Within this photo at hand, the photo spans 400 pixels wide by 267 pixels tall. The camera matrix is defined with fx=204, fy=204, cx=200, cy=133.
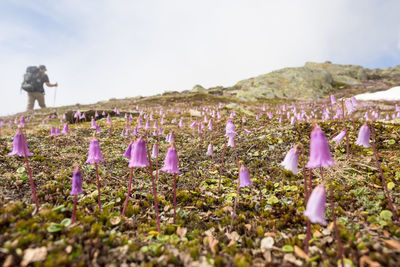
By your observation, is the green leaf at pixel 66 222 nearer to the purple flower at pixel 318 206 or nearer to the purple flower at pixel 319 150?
the purple flower at pixel 318 206

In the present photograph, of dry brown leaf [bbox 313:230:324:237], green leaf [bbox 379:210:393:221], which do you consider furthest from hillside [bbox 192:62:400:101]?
dry brown leaf [bbox 313:230:324:237]

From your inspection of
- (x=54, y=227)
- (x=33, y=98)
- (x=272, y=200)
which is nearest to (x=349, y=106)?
(x=272, y=200)

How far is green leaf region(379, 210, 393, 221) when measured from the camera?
2.94 meters

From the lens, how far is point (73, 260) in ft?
7.23

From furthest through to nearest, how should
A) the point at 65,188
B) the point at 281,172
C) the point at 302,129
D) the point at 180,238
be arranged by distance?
1. the point at 302,129
2. the point at 281,172
3. the point at 65,188
4. the point at 180,238

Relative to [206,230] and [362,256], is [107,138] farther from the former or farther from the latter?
[362,256]

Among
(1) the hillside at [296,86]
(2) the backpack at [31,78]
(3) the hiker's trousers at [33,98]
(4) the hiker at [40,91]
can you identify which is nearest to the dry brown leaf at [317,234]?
(4) the hiker at [40,91]

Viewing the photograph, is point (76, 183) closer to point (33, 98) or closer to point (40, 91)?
point (40, 91)

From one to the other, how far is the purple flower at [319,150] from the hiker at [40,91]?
31.8 m

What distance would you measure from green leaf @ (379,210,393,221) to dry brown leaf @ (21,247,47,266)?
14.4 feet

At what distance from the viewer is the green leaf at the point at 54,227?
8.38 ft

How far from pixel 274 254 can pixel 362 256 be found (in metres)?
0.95

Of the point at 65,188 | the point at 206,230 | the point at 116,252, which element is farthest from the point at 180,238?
the point at 65,188

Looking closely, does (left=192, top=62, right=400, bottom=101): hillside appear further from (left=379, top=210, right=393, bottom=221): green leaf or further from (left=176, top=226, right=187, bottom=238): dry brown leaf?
(left=176, top=226, right=187, bottom=238): dry brown leaf
